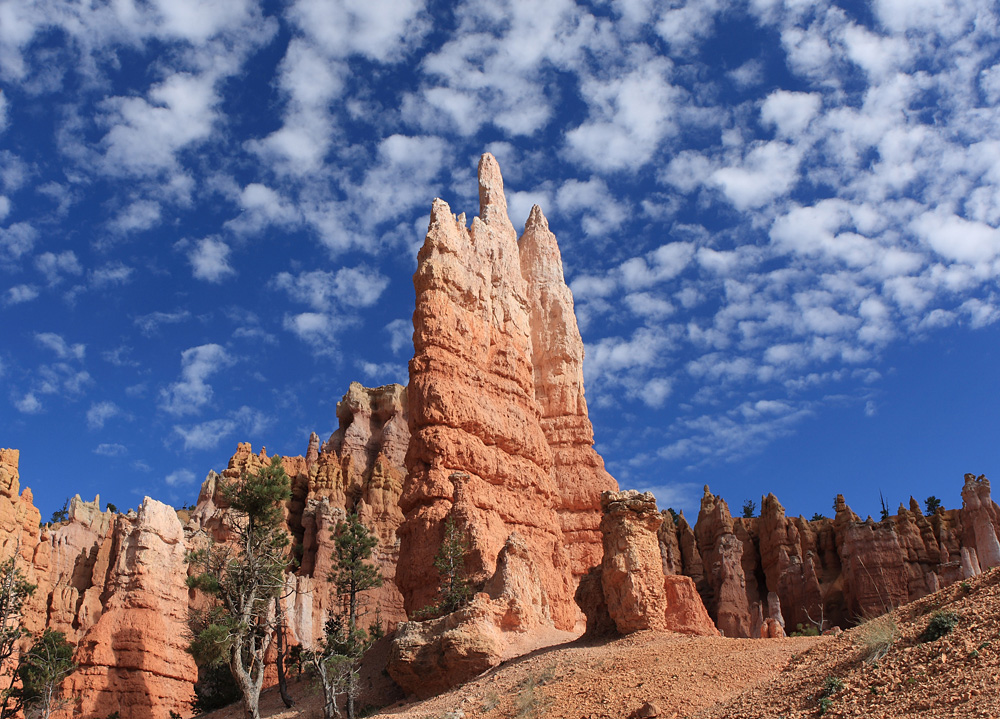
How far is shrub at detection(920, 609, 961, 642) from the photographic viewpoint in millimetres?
11906

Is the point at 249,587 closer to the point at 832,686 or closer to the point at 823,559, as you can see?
the point at 832,686

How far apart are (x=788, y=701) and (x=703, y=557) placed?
140 feet

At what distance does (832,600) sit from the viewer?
47.0 metres

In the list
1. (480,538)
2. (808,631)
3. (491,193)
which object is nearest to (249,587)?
(480,538)

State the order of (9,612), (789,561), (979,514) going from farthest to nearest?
(789,561) < (979,514) < (9,612)

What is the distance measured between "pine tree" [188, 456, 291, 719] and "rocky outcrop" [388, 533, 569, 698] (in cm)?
406

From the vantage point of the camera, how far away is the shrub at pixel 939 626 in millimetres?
11906

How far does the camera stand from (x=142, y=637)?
96.4 feet

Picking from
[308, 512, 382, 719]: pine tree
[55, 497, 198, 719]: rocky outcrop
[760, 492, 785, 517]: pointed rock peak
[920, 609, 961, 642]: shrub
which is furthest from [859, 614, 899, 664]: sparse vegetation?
[760, 492, 785, 517]: pointed rock peak

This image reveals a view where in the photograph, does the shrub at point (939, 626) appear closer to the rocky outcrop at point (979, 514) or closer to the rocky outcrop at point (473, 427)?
the rocky outcrop at point (473, 427)

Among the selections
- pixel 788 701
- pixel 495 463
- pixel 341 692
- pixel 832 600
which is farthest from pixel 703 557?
pixel 788 701

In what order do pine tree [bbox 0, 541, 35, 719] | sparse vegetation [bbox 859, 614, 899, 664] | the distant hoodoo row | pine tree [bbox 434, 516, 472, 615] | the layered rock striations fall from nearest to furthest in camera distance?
1. sparse vegetation [bbox 859, 614, 899, 664]
2. the distant hoodoo row
3. pine tree [bbox 434, 516, 472, 615]
4. pine tree [bbox 0, 541, 35, 719]
5. the layered rock striations

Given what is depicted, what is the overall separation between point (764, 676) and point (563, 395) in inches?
879

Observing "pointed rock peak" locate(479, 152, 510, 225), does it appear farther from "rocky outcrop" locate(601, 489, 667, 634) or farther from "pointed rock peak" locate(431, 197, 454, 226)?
"rocky outcrop" locate(601, 489, 667, 634)
